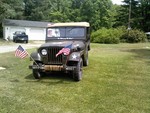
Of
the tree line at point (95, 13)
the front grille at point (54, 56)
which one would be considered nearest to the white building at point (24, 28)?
the tree line at point (95, 13)

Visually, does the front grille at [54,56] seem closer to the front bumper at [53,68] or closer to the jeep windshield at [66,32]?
the front bumper at [53,68]

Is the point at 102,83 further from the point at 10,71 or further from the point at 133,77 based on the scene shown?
the point at 10,71

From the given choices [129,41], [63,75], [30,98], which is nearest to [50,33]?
[63,75]

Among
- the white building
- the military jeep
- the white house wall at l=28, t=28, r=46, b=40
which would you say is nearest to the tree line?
the white building

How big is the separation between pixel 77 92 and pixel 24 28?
1273 inches

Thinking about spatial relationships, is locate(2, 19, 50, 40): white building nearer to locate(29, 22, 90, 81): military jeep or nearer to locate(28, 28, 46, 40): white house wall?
locate(28, 28, 46, 40): white house wall

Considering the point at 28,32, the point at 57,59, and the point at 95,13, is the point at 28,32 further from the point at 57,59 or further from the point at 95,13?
the point at 57,59

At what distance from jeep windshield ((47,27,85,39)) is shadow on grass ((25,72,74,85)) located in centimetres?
165

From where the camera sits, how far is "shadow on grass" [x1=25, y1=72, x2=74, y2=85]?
8.41 metres

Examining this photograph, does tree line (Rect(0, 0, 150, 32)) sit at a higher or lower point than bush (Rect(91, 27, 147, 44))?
higher

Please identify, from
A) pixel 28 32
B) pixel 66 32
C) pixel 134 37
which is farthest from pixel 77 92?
pixel 28 32

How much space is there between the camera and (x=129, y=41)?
34.7m

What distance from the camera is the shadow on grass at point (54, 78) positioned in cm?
841

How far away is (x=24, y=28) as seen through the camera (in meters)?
38.0
